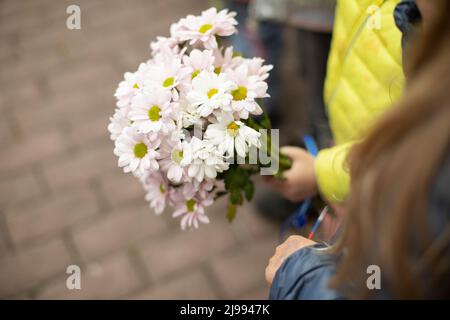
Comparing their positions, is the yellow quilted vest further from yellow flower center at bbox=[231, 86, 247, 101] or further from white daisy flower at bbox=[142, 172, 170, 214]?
white daisy flower at bbox=[142, 172, 170, 214]

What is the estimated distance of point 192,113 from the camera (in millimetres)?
746

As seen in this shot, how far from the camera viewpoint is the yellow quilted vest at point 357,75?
91cm

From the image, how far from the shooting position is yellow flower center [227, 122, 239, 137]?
75 centimetres

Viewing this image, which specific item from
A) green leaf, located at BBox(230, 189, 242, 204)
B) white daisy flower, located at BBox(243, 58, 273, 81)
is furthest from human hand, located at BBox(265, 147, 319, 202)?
white daisy flower, located at BBox(243, 58, 273, 81)

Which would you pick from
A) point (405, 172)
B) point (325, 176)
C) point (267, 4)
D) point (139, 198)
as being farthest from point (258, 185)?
point (405, 172)

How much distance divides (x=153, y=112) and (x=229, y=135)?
0.13 m

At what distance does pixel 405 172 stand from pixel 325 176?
577mm

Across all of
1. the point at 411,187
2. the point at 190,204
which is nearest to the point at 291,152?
the point at 190,204

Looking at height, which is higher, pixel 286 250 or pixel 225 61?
pixel 225 61

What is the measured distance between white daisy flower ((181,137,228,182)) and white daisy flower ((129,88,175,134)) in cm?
5

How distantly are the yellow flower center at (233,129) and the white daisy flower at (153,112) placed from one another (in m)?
0.09

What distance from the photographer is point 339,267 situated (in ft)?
2.06

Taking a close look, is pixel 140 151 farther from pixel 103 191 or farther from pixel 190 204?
pixel 103 191

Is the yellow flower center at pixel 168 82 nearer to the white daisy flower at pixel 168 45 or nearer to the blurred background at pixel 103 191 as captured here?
the white daisy flower at pixel 168 45
